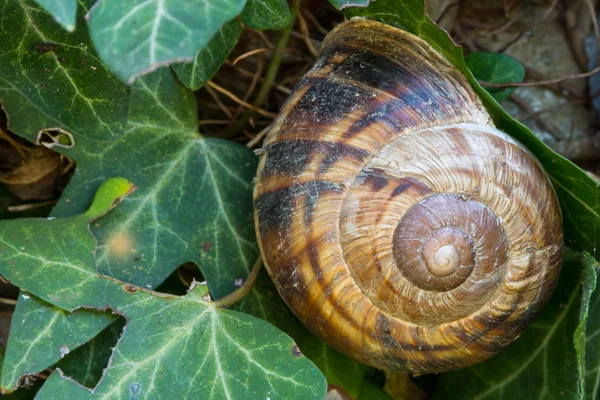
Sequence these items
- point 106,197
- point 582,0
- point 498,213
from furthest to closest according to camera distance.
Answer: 1. point 582,0
2. point 106,197
3. point 498,213

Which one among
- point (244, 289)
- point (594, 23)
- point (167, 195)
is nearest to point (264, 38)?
point (167, 195)

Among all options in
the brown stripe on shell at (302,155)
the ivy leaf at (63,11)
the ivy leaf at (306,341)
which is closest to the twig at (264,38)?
the brown stripe on shell at (302,155)

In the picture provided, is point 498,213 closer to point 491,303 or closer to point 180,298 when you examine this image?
point 491,303

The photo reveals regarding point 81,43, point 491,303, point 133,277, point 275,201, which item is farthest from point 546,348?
point 81,43

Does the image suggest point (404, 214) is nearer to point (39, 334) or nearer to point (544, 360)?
point (544, 360)

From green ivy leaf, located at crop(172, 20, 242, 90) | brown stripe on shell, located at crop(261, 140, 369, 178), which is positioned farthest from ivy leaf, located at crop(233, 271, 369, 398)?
green ivy leaf, located at crop(172, 20, 242, 90)
